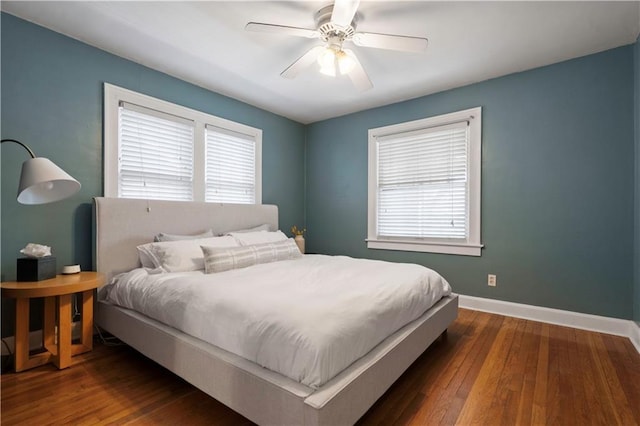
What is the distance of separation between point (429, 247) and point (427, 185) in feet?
2.50

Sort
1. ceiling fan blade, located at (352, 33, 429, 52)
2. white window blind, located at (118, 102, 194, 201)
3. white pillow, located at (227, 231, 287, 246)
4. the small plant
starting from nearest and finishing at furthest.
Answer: ceiling fan blade, located at (352, 33, 429, 52)
white window blind, located at (118, 102, 194, 201)
white pillow, located at (227, 231, 287, 246)
the small plant

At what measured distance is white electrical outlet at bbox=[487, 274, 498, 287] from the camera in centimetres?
329

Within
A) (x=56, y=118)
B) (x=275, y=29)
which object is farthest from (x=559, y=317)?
(x=56, y=118)

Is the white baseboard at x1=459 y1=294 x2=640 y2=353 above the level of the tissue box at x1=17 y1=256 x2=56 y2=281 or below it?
below

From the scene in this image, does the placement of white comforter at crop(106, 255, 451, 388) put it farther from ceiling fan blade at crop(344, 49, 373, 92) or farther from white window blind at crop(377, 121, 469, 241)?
ceiling fan blade at crop(344, 49, 373, 92)

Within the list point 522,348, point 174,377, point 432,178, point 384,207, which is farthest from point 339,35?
point 522,348

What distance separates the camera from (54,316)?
7.49 feet

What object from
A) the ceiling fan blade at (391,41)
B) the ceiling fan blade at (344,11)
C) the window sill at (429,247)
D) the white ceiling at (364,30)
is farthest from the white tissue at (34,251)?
the window sill at (429,247)

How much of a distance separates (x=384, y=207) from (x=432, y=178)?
731 mm

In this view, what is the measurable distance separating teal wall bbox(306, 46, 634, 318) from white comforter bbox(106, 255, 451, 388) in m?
1.20

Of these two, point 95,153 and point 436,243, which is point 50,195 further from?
point 436,243

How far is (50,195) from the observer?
2.09 m

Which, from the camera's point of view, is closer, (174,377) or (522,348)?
(174,377)

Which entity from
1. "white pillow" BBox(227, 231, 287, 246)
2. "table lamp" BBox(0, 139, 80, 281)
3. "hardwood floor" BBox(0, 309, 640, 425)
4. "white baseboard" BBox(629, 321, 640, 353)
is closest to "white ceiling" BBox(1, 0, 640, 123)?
"table lamp" BBox(0, 139, 80, 281)
